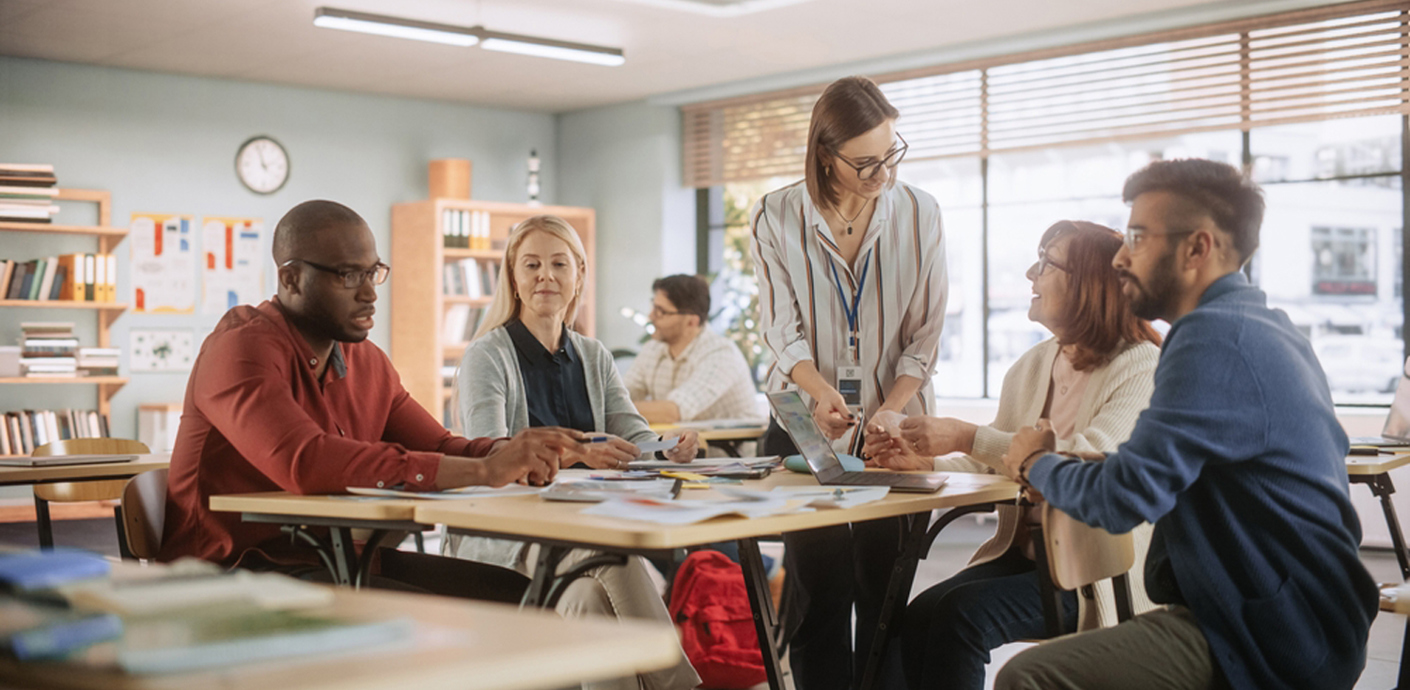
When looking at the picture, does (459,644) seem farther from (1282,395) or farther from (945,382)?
(945,382)

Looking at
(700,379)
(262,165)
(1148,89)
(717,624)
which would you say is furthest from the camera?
(262,165)

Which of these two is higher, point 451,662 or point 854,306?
point 854,306

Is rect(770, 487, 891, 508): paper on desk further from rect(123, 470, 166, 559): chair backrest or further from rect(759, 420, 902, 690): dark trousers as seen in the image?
rect(123, 470, 166, 559): chair backrest

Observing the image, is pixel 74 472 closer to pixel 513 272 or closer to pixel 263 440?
pixel 513 272

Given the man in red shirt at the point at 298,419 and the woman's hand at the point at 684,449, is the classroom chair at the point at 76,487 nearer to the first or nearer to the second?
the man in red shirt at the point at 298,419

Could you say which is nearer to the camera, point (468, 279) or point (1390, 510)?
point (1390, 510)

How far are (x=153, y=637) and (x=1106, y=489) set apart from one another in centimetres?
129

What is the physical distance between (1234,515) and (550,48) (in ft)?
18.7

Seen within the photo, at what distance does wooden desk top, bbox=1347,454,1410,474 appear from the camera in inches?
133

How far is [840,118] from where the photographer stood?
2.71 meters

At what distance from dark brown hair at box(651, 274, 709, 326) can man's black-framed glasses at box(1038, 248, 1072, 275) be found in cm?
298

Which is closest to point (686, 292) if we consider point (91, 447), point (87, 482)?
point (91, 447)

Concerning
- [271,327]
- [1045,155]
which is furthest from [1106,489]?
[1045,155]

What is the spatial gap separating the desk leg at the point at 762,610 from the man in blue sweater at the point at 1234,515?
0.55 meters
